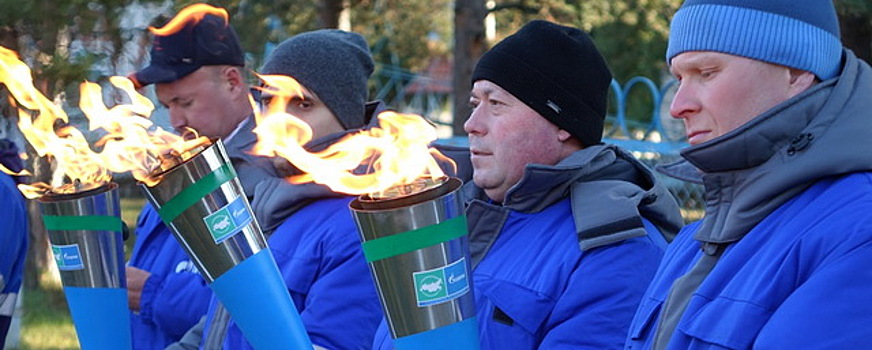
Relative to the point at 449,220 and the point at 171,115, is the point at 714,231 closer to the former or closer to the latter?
the point at 449,220

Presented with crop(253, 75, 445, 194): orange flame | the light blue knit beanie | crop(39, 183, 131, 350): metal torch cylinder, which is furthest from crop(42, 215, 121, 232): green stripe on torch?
the light blue knit beanie

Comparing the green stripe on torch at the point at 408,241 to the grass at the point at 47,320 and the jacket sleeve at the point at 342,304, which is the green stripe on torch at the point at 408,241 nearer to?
the jacket sleeve at the point at 342,304

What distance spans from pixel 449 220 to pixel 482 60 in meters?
1.26

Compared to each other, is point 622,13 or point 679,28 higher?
point 679,28

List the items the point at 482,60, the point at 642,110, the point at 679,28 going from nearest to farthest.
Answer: the point at 679,28, the point at 482,60, the point at 642,110

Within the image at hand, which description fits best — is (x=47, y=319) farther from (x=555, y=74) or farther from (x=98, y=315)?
(x=555, y=74)

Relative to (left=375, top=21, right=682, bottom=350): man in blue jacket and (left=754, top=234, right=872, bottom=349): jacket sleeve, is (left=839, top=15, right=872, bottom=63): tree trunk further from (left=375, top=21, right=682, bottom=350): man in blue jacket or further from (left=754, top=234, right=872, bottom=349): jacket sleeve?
(left=754, top=234, right=872, bottom=349): jacket sleeve

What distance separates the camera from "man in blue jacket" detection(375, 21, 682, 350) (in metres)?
3.15

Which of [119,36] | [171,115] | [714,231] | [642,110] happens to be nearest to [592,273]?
[714,231]

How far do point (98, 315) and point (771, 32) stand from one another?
6.34ft

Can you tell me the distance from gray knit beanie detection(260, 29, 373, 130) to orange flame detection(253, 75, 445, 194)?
36cm

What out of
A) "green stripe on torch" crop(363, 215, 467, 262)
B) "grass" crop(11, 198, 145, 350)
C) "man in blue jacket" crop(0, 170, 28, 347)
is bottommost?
"grass" crop(11, 198, 145, 350)

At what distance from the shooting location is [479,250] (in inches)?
135

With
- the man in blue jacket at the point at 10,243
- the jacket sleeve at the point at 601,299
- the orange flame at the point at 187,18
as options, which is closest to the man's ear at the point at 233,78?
the orange flame at the point at 187,18
